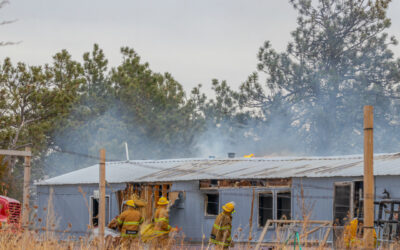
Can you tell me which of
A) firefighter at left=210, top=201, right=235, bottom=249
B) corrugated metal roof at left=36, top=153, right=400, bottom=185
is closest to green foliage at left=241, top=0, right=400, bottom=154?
corrugated metal roof at left=36, top=153, right=400, bottom=185

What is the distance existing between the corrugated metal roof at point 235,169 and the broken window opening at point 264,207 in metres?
0.86

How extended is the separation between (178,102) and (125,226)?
115ft

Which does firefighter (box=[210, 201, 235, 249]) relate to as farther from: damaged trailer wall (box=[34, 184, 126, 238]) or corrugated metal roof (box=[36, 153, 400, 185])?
damaged trailer wall (box=[34, 184, 126, 238])

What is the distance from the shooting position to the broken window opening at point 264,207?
2544 cm

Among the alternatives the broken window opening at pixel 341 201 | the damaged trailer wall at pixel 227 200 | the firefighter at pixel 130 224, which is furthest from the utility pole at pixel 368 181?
the broken window opening at pixel 341 201

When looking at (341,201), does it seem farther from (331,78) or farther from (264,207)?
(331,78)

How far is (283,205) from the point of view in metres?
25.5

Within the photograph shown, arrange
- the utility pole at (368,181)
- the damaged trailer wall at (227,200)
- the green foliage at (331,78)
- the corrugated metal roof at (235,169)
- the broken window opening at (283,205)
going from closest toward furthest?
the utility pole at (368,181) → the damaged trailer wall at (227,200) → the corrugated metal roof at (235,169) → the broken window opening at (283,205) → the green foliage at (331,78)

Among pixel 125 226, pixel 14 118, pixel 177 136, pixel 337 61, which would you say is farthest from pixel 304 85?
pixel 125 226

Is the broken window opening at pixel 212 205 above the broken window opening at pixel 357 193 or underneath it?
underneath

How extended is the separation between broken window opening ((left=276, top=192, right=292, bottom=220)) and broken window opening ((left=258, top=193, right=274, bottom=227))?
357mm

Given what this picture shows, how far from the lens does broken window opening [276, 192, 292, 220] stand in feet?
81.1

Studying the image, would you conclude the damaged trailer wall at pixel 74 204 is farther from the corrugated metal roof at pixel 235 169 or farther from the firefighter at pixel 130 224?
the firefighter at pixel 130 224

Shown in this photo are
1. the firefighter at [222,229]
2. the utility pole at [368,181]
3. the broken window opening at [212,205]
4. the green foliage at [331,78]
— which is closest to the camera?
the utility pole at [368,181]
